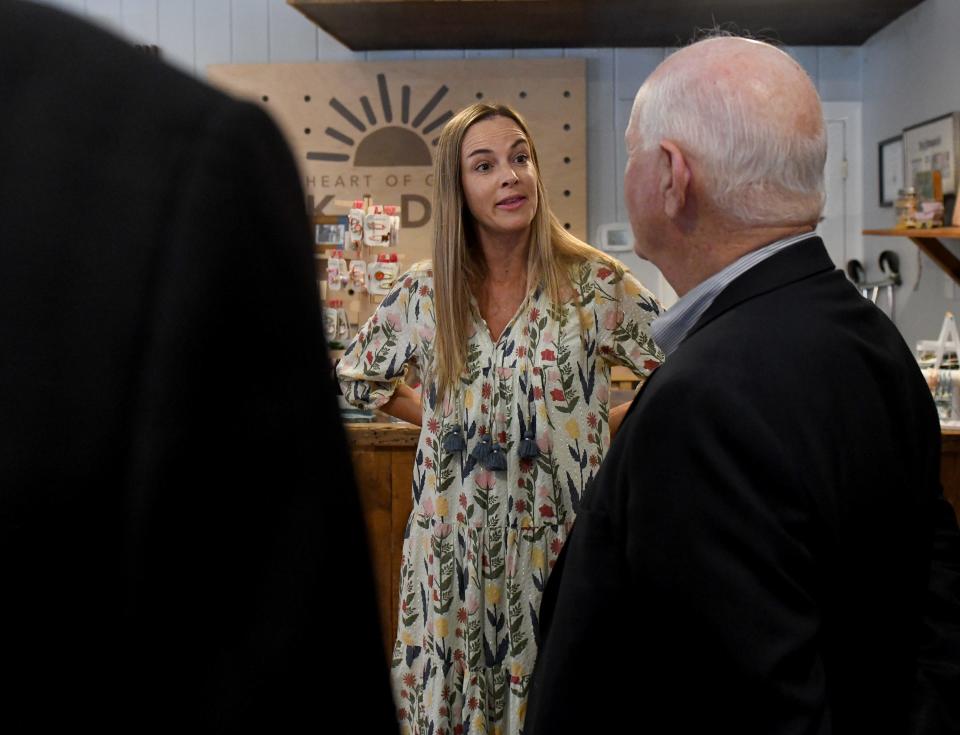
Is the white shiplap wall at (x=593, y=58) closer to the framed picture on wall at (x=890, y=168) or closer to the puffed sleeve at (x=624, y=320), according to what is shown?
the framed picture on wall at (x=890, y=168)

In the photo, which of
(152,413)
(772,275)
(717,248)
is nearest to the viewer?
(152,413)

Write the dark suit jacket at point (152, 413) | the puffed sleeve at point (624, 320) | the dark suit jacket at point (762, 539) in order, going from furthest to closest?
the puffed sleeve at point (624, 320), the dark suit jacket at point (762, 539), the dark suit jacket at point (152, 413)

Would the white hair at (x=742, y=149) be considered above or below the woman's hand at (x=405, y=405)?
above

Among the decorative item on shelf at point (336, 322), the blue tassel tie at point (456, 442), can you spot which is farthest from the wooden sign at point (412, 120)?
the blue tassel tie at point (456, 442)

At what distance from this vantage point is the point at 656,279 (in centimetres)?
580

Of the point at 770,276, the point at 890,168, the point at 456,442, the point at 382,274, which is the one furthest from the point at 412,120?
the point at 770,276

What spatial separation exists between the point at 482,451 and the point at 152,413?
2.20 m

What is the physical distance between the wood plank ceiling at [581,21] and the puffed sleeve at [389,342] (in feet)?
7.77

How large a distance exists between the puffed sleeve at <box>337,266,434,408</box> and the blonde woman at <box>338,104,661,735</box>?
1 cm

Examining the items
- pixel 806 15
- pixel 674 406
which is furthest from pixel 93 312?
pixel 806 15

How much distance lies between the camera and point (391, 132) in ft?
19.0

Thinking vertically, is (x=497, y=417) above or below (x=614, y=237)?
below

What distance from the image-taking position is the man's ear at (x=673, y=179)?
1419mm

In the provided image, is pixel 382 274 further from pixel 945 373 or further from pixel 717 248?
pixel 717 248
